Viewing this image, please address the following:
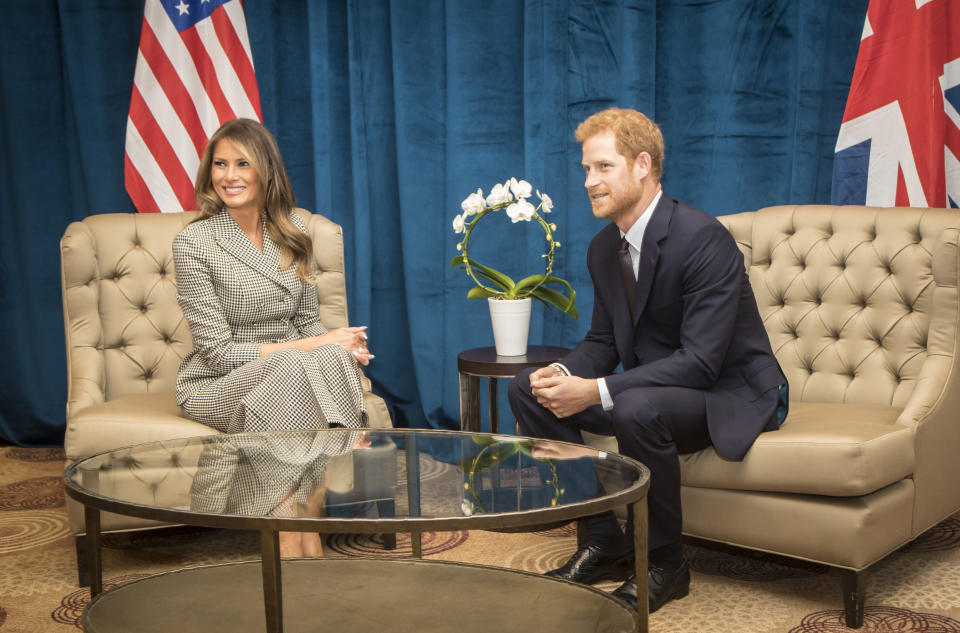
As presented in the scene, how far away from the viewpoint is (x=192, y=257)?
9.30ft

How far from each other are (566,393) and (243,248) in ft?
3.59

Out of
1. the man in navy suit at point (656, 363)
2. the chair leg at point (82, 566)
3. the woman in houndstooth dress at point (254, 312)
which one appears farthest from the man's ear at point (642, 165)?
the chair leg at point (82, 566)

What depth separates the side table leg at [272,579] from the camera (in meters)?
1.56

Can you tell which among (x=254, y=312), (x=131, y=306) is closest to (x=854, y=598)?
(x=254, y=312)

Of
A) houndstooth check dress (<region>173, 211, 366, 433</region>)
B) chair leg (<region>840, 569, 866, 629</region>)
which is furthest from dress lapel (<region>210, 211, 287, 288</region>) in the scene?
chair leg (<region>840, 569, 866, 629</region>)

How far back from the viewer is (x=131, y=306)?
10.5ft

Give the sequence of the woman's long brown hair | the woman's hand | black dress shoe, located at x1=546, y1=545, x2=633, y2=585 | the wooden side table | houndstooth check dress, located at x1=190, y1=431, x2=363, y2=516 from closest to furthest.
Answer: houndstooth check dress, located at x1=190, y1=431, x2=363, y2=516 → black dress shoe, located at x1=546, y1=545, x2=633, y2=585 → the woman's hand → the woman's long brown hair → the wooden side table

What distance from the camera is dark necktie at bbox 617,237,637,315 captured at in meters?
2.67

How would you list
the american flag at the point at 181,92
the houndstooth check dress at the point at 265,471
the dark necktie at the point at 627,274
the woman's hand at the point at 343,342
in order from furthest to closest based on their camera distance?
the american flag at the point at 181,92 → the woman's hand at the point at 343,342 → the dark necktie at the point at 627,274 → the houndstooth check dress at the point at 265,471

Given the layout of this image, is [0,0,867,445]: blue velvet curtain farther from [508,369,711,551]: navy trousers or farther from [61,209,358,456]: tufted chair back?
[508,369,711,551]: navy trousers

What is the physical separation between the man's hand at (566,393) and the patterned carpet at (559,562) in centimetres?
46

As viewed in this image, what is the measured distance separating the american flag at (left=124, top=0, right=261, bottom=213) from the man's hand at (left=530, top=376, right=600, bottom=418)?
1.98 meters

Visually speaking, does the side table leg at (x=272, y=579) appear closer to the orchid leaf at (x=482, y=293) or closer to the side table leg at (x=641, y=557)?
the side table leg at (x=641, y=557)

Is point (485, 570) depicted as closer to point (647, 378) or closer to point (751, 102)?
point (647, 378)
